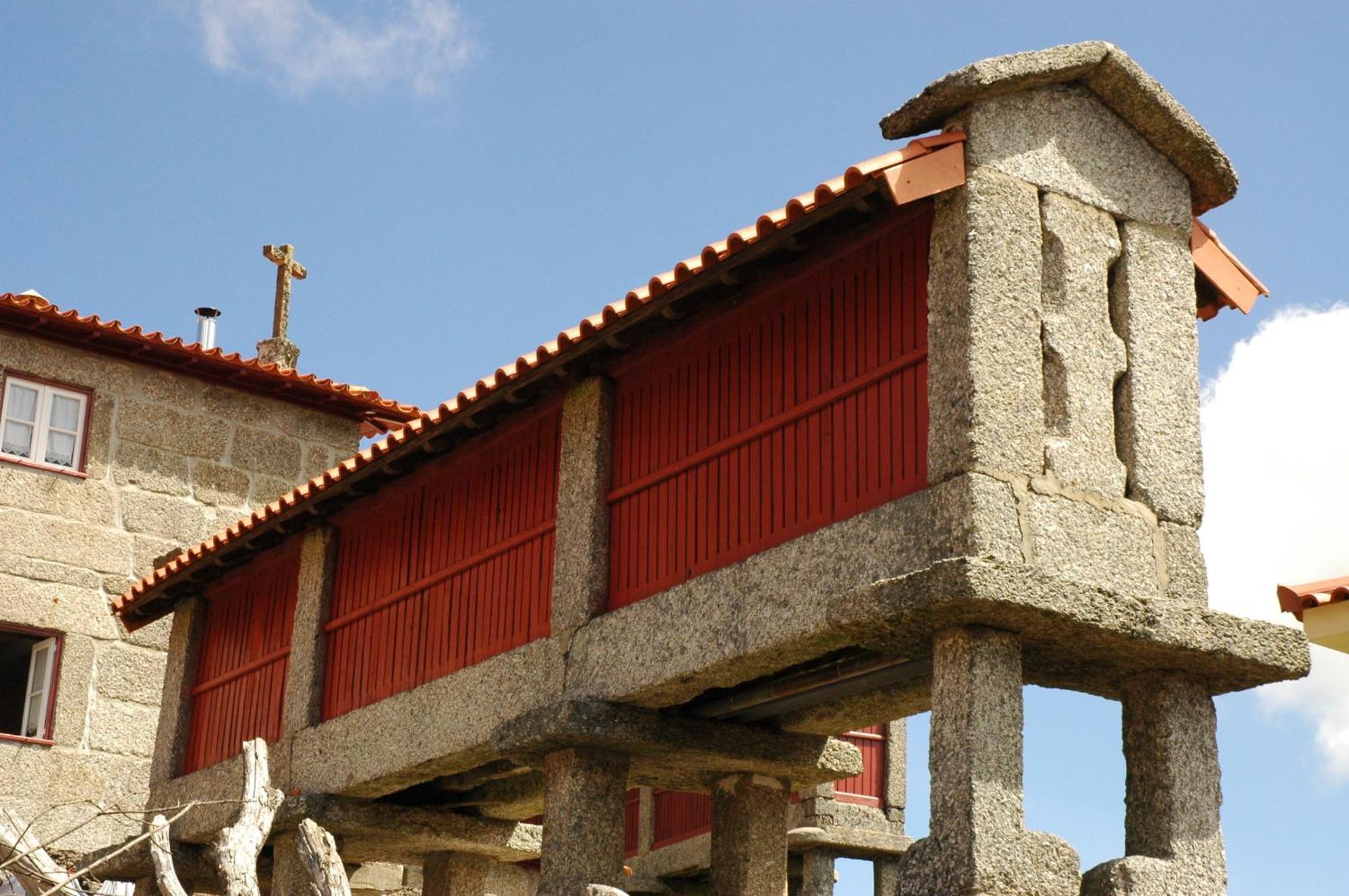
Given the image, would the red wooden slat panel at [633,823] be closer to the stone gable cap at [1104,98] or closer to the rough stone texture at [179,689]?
the rough stone texture at [179,689]

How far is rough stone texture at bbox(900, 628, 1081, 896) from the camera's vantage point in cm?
692

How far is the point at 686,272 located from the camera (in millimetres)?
8586

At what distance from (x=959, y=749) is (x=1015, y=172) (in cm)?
238

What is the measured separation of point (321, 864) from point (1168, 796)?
3.22 m

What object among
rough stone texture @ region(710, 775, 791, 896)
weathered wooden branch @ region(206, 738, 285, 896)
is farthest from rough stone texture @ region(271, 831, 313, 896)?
weathered wooden branch @ region(206, 738, 285, 896)

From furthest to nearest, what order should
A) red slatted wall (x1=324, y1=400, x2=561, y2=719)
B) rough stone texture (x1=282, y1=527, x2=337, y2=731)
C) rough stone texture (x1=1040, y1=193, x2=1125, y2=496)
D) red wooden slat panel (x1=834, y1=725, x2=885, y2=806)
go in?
red wooden slat panel (x1=834, y1=725, x2=885, y2=806)
rough stone texture (x1=282, y1=527, x2=337, y2=731)
red slatted wall (x1=324, y1=400, x2=561, y2=719)
rough stone texture (x1=1040, y1=193, x2=1125, y2=496)

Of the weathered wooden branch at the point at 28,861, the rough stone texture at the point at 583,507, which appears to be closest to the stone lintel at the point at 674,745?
the rough stone texture at the point at 583,507

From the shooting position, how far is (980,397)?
7.43m

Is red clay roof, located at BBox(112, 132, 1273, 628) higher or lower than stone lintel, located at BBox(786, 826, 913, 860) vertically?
higher

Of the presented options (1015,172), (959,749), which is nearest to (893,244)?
(1015,172)

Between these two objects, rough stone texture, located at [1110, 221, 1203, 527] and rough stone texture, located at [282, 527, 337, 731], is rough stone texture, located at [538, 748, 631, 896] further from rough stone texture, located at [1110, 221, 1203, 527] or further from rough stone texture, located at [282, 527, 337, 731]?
rough stone texture, located at [1110, 221, 1203, 527]

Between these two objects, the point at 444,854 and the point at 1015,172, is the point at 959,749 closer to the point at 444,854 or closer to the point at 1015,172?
the point at 1015,172

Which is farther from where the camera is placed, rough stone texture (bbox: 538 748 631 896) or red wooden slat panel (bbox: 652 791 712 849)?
red wooden slat panel (bbox: 652 791 712 849)

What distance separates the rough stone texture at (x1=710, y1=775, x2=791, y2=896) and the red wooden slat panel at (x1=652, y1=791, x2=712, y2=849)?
14.6 feet
